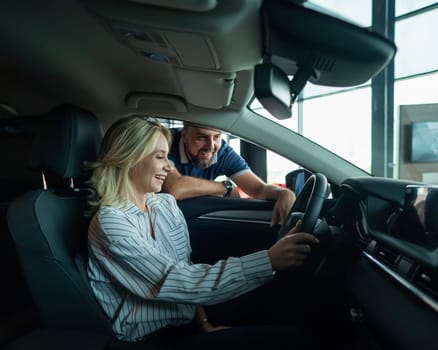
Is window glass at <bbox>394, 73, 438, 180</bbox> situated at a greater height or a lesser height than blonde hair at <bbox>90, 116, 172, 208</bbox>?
greater

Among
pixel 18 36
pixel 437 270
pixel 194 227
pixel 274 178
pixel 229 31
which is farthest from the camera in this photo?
pixel 274 178

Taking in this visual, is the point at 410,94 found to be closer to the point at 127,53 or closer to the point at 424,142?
the point at 424,142

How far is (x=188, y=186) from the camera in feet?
7.15

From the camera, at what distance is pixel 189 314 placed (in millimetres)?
1308

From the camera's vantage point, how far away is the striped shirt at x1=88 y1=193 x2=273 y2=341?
1.15 m

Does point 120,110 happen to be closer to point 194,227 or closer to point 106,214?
point 194,227

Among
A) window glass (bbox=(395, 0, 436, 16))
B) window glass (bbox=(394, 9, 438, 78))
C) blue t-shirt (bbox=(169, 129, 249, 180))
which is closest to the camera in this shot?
window glass (bbox=(395, 0, 436, 16))

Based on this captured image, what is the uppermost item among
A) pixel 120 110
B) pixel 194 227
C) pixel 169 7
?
pixel 169 7

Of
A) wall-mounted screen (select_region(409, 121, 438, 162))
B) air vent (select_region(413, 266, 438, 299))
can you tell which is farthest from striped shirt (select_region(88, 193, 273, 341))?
wall-mounted screen (select_region(409, 121, 438, 162))

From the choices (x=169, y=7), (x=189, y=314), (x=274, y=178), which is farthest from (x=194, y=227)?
(x=169, y=7)

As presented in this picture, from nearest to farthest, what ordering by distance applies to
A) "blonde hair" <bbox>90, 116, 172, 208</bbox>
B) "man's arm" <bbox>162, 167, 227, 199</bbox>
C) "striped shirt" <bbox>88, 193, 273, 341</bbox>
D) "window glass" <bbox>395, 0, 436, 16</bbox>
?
"striped shirt" <bbox>88, 193, 273, 341</bbox> → "blonde hair" <bbox>90, 116, 172, 208</bbox> → "window glass" <bbox>395, 0, 436, 16</bbox> → "man's arm" <bbox>162, 167, 227, 199</bbox>

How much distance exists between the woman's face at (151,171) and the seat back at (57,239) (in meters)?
0.23

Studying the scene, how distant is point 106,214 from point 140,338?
40 cm

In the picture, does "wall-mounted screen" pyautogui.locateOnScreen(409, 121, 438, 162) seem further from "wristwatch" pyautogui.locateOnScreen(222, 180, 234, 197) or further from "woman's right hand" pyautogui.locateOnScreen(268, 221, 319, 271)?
"woman's right hand" pyautogui.locateOnScreen(268, 221, 319, 271)
